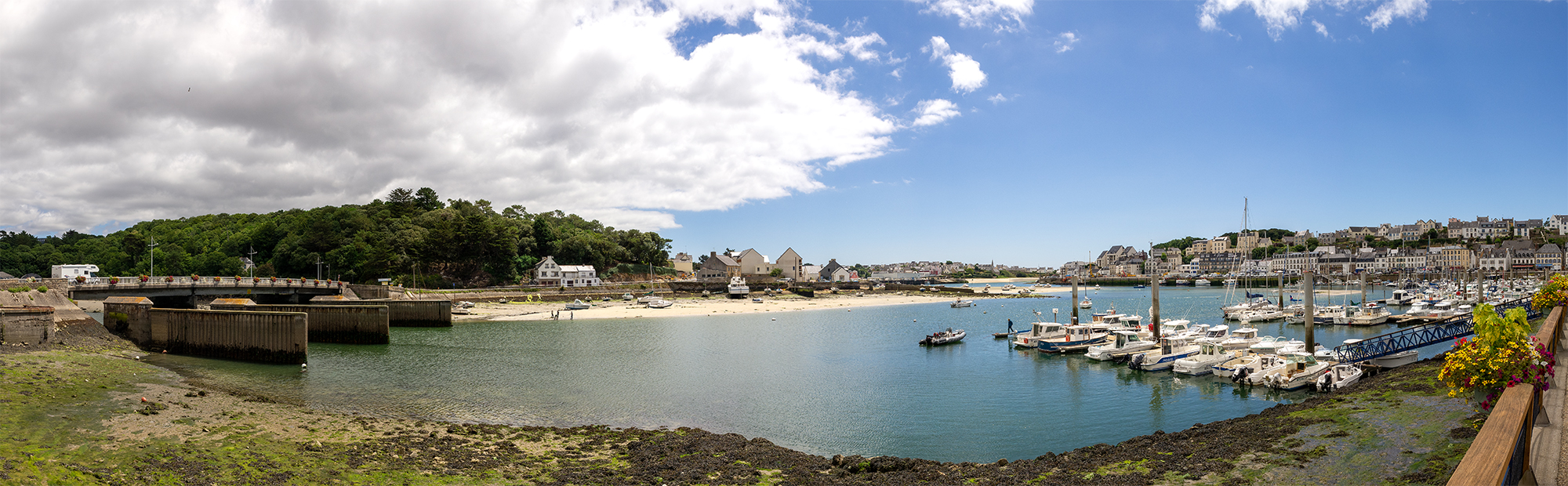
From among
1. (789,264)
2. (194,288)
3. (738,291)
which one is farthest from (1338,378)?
(789,264)

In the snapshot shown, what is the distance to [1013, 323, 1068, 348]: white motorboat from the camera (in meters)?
38.9

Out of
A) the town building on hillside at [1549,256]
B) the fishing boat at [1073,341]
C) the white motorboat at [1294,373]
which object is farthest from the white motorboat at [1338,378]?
the town building on hillside at [1549,256]

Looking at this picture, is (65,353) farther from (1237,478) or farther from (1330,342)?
(1330,342)

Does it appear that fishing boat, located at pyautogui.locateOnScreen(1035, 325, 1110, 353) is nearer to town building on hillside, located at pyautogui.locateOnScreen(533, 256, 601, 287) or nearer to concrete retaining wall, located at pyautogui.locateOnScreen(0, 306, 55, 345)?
concrete retaining wall, located at pyautogui.locateOnScreen(0, 306, 55, 345)

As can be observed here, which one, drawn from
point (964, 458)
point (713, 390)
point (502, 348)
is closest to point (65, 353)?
point (502, 348)

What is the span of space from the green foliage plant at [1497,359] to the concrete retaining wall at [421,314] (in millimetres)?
55112

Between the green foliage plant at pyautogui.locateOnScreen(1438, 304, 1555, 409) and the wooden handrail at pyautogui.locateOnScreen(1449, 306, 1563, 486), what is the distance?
34 centimetres

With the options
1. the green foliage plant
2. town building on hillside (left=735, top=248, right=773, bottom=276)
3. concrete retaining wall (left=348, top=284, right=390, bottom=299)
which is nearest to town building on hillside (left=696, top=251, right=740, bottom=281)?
town building on hillside (left=735, top=248, right=773, bottom=276)

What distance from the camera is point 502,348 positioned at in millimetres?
38750

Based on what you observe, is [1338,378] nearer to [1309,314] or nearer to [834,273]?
[1309,314]

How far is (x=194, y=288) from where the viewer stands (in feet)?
152

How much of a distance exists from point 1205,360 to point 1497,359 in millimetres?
24677

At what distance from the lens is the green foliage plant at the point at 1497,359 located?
7.23 metres

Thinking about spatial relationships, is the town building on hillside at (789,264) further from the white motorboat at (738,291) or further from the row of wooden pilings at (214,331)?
the row of wooden pilings at (214,331)
